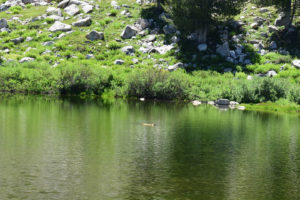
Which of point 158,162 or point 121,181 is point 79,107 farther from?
point 121,181

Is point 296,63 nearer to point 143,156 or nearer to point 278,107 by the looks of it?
point 278,107

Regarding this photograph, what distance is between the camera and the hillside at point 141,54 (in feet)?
259

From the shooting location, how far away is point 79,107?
63.6 m

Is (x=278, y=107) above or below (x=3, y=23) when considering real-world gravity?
below

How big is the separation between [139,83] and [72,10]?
38.1 metres

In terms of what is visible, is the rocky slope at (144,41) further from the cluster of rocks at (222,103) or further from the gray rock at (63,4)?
the cluster of rocks at (222,103)

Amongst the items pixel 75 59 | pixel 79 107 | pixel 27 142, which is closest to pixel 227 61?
pixel 75 59

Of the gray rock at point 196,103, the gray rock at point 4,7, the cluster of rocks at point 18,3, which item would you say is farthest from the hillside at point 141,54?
the cluster of rocks at point 18,3

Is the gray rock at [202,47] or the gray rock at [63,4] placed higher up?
the gray rock at [63,4]

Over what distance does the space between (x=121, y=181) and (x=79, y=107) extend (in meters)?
36.6

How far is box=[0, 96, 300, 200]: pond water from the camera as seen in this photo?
26.6m

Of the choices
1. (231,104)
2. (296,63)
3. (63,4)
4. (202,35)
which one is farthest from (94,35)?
(296,63)

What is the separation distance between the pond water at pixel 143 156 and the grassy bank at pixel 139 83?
55.2ft

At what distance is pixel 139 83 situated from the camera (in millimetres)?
79062
